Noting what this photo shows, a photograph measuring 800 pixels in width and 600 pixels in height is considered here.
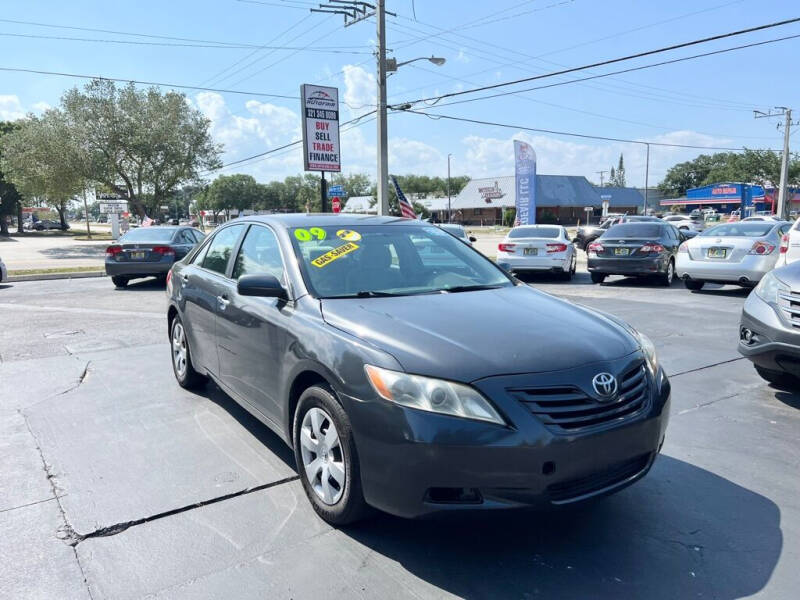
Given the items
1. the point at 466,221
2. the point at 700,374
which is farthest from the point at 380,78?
the point at 466,221

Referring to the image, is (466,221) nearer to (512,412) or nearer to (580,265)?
(580,265)

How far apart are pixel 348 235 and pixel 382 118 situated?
17.1m

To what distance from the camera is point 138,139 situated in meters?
30.7

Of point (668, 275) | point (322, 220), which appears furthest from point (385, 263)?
point (668, 275)

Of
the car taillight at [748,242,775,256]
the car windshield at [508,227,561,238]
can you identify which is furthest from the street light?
the car taillight at [748,242,775,256]

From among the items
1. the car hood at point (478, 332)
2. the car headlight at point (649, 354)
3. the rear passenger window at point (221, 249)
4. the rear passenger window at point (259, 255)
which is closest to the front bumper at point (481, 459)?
the car hood at point (478, 332)

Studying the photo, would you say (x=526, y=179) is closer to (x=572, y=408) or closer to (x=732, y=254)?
(x=732, y=254)

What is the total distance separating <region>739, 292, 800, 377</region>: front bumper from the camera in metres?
4.53

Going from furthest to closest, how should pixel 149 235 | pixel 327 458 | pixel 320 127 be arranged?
pixel 320 127, pixel 149 235, pixel 327 458

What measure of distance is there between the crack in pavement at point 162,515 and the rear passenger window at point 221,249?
5.72 ft

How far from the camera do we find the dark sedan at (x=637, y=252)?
1310 cm

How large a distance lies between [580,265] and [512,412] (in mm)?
18064

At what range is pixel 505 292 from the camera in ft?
12.4

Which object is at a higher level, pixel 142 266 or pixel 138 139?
pixel 138 139
